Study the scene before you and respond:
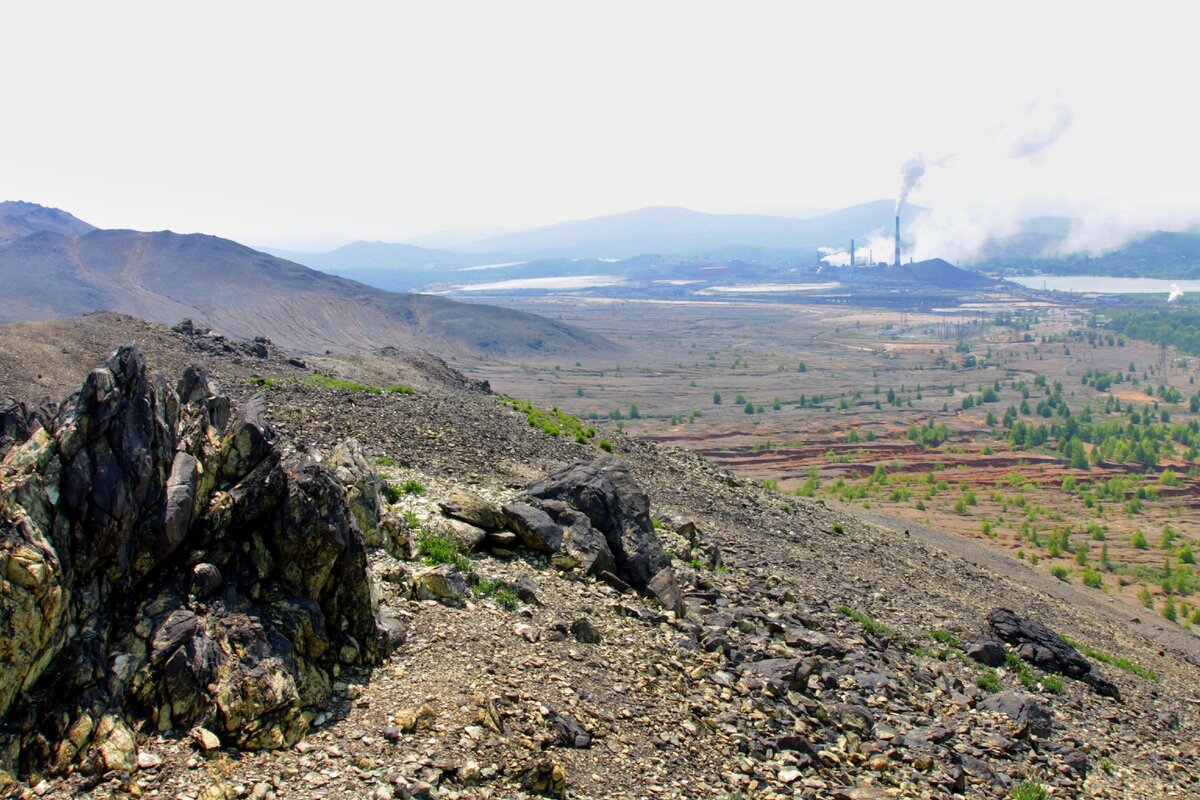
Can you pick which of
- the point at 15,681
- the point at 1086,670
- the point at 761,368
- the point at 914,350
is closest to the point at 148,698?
the point at 15,681

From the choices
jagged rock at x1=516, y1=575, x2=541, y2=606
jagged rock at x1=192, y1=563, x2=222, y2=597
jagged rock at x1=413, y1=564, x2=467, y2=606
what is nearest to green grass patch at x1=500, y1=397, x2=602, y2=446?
jagged rock at x1=516, y1=575, x2=541, y2=606

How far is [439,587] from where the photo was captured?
941 centimetres

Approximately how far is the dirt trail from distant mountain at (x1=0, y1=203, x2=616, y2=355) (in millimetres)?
76888

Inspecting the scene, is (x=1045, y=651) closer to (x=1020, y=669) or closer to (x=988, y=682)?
(x=1020, y=669)

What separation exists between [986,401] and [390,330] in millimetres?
68682

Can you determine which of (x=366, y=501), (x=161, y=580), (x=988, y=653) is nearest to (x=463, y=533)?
(x=366, y=501)

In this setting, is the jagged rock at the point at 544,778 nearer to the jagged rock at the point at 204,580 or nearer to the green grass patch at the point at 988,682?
A: the jagged rock at the point at 204,580

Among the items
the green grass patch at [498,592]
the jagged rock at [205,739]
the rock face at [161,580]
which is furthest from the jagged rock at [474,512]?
the jagged rock at [205,739]

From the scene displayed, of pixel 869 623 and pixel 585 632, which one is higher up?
pixel 585 632

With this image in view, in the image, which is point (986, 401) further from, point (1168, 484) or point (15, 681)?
point (15, 681)

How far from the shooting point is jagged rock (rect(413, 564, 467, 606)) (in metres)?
9.31

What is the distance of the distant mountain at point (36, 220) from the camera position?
13850 centimetres

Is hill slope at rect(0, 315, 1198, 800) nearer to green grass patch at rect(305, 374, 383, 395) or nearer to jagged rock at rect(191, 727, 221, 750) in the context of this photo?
jagged rock at rect(191, 727, 221, 750)

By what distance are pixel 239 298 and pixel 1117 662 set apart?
111 metres
